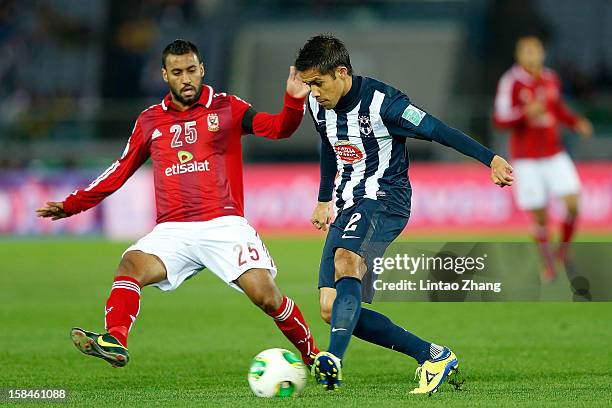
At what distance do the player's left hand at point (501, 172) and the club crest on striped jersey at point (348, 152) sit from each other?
86 centimetres

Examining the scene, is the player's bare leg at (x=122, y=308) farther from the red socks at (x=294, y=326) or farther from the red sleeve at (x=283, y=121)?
the red sleeve at (x=283, y=121)

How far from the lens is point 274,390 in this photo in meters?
6.04

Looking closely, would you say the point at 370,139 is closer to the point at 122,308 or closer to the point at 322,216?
the point at 322,216

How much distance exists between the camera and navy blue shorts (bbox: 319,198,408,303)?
6215 mm

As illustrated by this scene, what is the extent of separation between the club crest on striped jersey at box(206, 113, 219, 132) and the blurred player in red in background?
21.0 feet

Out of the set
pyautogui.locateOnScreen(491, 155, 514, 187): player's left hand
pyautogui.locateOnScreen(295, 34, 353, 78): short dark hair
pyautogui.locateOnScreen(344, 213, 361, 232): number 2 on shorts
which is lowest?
pyautogui.locateOnScreen(344, 213, 361, 232): number 2 on shorts

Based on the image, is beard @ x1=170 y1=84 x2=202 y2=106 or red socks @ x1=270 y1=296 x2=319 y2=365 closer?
red socks @ x1=270 y1=296 x2=319 y2=365

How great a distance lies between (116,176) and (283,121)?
1.09 m

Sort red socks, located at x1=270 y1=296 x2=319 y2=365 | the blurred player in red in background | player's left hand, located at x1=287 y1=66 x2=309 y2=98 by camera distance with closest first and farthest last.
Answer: player's left hand, located at x1=287 y1=66 x2=309 y2=98 < red socks, located at x1=270 y1=296 x2=319 y2=365 < the blurred player in red in background

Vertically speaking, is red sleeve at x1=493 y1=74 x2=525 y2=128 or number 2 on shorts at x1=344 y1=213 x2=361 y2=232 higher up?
red sleeve at x1=493 y1=74 x2=525 y2=128

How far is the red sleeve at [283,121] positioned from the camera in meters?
6.78

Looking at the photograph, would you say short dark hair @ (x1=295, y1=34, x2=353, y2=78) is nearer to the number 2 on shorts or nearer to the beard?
the number 2 on shorts

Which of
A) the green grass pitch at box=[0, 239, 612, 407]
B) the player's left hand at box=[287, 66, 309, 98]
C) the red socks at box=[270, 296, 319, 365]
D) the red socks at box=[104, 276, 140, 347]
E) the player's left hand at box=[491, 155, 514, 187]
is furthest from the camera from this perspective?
the red socks at box=[270, 296, 319, 365]

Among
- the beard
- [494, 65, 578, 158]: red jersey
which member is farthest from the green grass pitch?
[494, 65, 578, 158]: red jersey
